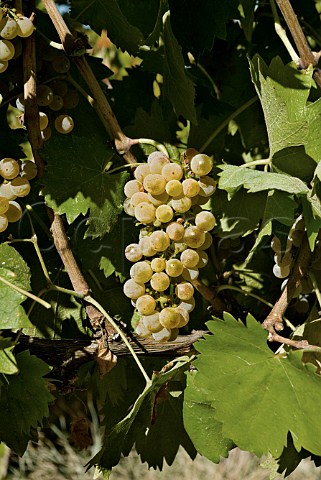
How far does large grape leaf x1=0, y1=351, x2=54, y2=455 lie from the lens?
62 cm

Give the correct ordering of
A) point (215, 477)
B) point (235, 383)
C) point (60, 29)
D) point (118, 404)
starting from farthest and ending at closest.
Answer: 1. point (215, 477)
2. point (118, 404)
3. point (60, 29)
4. point (235, 383)

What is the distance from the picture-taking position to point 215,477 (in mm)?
2670

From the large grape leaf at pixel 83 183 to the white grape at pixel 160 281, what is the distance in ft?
0.22

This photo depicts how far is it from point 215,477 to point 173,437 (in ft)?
6.60

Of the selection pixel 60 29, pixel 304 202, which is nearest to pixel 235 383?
pixel 304 202

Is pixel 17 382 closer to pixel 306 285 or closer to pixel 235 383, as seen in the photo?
pixel 235 383

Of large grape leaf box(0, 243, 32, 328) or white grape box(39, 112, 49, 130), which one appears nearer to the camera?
large grape leaf box(0, 243, 32, 328)

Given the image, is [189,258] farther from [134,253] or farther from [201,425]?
[201,425]

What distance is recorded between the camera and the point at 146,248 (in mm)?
652

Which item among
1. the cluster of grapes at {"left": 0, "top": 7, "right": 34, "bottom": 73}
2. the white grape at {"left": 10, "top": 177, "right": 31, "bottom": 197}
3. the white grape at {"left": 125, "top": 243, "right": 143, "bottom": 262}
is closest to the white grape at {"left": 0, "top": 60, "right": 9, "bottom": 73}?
the cluster of grapes at {"left": 0, "top": 7, "right": 34, "bottom": 73}

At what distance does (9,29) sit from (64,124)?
0.11m

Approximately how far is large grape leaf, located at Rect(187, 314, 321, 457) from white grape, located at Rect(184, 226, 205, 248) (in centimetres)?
9

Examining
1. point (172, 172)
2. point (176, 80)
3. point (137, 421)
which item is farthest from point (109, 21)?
point (137, 421)

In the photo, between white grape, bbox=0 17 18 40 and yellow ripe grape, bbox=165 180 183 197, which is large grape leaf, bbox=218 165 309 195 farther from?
white grape, bbox=0 17 18 40
